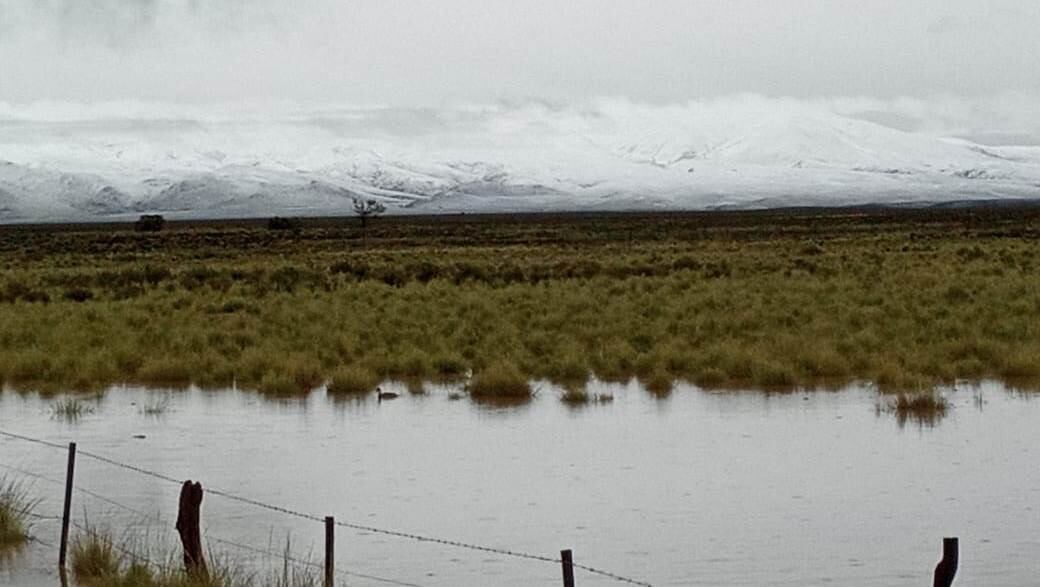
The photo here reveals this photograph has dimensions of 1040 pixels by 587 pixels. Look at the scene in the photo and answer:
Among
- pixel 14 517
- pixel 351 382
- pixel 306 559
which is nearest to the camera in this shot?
pixel 306 559

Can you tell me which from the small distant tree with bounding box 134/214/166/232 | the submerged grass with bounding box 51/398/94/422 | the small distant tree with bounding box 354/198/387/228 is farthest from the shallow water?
the small distant tree with bounding box 134/214/166/232

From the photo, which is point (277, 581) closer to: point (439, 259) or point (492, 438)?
point (492, 438)

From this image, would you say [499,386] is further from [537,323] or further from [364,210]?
[364,210]

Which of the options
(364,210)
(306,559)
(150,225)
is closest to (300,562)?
(306,559)

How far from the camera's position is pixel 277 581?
9.63 metres

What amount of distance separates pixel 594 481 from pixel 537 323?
A: 1553 centimetres

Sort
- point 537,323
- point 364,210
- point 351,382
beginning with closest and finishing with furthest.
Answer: point 351,382
point 537,323
point 364,210

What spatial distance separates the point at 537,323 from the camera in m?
30.2

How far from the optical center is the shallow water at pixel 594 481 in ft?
37.8

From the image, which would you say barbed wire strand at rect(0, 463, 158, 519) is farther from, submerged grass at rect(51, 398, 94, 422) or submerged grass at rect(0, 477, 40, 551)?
submerged grass at rect(51, 398, 94, 422)

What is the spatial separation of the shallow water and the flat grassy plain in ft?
7.01

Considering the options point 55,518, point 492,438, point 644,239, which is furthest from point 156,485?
point 644,239

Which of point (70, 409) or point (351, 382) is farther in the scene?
point (351, 382)

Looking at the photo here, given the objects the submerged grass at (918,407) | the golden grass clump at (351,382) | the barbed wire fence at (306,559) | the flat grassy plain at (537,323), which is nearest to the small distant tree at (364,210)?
the flat grassy plain at (537,323)
